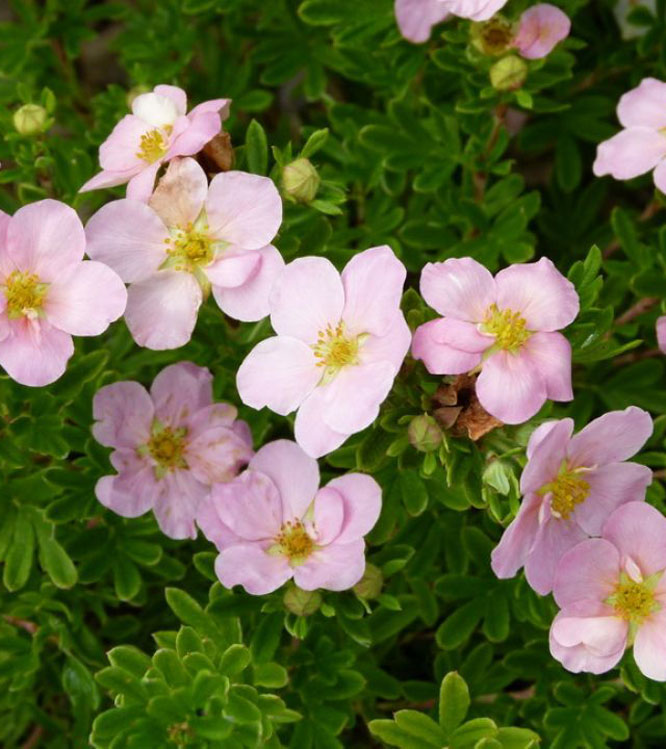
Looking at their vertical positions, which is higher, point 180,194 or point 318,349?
point 180,194

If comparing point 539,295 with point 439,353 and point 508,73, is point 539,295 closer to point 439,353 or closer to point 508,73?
point 439,353

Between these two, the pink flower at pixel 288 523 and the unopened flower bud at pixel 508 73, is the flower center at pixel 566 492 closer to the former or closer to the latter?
the pink flower at pixel 288 523

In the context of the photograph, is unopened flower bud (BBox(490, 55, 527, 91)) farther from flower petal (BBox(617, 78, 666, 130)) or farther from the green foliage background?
flower petal (BBox(617, 78, 666, 130))

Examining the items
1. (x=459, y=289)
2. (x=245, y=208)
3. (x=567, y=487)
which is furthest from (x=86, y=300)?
(x=567, y=487)

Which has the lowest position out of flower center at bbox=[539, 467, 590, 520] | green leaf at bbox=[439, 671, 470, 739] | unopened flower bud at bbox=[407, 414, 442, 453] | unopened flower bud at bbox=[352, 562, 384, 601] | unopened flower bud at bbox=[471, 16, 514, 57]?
green leaf at bbox=[439, 671, 470, 739]

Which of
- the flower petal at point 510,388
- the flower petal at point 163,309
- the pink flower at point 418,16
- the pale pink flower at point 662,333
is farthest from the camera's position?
the pink flower at point 418,16

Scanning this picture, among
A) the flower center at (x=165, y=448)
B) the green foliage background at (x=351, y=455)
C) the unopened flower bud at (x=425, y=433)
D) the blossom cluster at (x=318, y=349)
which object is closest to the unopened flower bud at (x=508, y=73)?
the green foliage background at (x=351, y=455)

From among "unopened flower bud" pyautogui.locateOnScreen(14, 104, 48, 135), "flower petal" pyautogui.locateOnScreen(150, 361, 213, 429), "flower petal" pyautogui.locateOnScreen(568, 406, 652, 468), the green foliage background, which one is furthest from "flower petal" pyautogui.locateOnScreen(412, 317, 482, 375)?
"unopened flower bud" pyautogui.locateOnScreen(14, 104, 48, 135)
